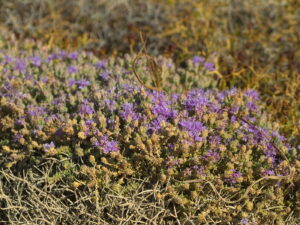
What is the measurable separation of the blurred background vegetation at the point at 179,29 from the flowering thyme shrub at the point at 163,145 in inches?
44.0

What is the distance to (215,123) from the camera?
2502mm

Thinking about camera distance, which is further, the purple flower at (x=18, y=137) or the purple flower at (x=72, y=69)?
the purple flower at (x=72, y=69)

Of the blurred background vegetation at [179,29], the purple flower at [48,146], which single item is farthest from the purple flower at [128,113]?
the blurred background vegetation at [179,29]

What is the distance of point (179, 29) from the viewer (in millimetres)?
4293

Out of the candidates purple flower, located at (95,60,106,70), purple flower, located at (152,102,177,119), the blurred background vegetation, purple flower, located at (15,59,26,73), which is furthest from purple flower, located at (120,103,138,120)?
the blurred background vegetation

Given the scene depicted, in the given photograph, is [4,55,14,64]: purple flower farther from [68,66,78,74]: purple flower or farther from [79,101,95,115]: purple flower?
[79,101,95,115]: purple flower

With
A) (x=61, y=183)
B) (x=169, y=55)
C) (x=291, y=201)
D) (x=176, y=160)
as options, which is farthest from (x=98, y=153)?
(x=169, y=55)

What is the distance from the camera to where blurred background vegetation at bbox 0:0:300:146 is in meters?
3.96

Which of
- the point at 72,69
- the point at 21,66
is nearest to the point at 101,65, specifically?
the point at 72,69

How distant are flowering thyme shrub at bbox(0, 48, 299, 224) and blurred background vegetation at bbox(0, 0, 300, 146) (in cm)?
112

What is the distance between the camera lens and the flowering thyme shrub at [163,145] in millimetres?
2254

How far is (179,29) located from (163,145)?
2127mm

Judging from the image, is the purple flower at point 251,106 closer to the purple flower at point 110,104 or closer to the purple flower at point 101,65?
the purple flower at point 110,104

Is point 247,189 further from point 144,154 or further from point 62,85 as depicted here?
point 62,85
